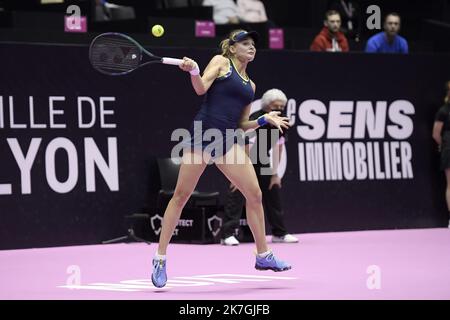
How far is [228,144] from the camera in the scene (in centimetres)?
755

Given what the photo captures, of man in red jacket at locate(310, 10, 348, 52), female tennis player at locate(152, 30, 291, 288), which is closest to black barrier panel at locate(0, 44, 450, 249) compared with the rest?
man in red jacket at locate(310, 10, 348, 52)

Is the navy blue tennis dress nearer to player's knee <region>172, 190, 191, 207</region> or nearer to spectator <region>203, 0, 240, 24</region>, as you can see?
player's knee <region>172, 190, 191, 207</region>

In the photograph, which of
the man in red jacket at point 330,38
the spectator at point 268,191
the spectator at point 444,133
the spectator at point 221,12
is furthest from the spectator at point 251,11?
the spectator at point 268,191

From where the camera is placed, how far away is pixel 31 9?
12.5 meters

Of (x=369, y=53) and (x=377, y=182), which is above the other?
(x=369, y=53)

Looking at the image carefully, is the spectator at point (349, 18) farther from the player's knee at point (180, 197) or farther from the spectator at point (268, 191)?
the player's knee at point (180, 197)

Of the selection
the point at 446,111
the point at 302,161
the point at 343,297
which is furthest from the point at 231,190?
the point at 343,297

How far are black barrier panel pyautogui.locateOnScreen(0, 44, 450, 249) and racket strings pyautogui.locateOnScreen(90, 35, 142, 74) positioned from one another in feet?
11.4

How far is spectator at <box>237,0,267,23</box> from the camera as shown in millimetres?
14602

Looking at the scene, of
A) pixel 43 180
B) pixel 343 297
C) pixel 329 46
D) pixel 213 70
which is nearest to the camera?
pixel 343 297

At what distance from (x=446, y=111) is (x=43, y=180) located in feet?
17.5

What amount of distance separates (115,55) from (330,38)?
6335 millimetres
